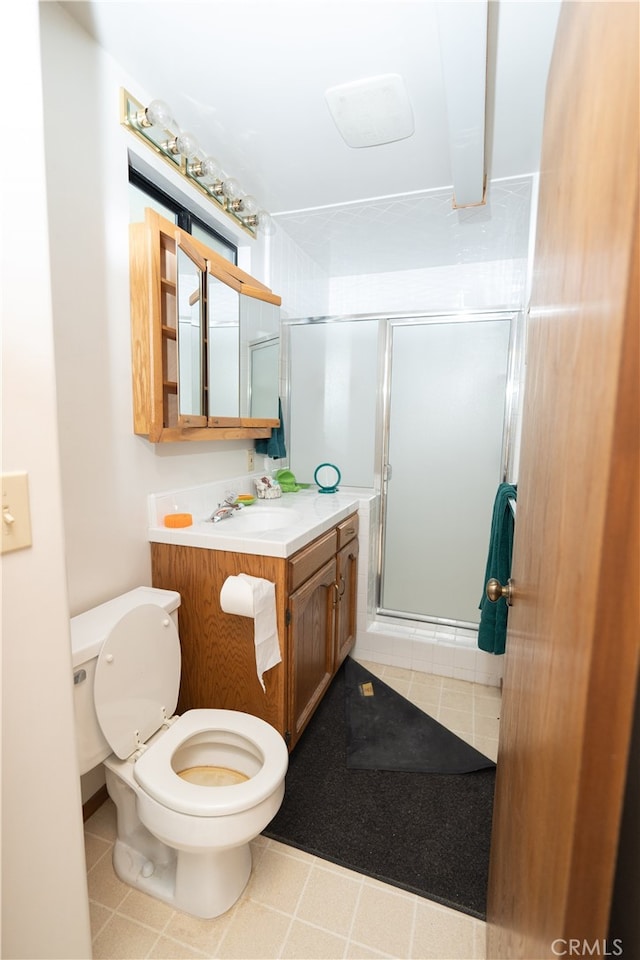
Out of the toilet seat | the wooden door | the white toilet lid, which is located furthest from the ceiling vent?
the toilet seat

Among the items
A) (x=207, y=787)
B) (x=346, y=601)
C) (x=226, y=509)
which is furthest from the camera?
(x=346, y=601)

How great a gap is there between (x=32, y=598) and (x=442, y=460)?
7.37 ft

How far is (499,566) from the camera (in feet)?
Result: 6.24

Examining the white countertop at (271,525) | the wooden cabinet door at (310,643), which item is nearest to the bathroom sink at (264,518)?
the white countertop at (271,525)

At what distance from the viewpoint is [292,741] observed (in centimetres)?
171

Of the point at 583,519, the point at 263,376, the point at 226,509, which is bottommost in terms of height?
the point at 226,509

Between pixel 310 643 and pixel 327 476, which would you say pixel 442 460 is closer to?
pixel 327 476

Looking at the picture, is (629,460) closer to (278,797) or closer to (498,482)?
(278,797)

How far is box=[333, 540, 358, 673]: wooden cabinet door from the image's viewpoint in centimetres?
220

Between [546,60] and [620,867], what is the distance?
1.97 metres

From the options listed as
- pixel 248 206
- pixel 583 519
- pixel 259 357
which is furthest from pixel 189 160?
pixel 583 519

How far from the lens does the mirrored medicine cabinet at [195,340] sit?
156cm

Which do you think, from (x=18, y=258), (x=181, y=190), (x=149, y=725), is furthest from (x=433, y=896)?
(x=181, y=190)

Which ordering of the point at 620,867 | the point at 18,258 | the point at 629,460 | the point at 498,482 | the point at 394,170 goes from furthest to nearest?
1. the point at 498,482
2. the point at 394,170
3. the point at 18,258
4. the point at 620,867
5. the point at 629,460
